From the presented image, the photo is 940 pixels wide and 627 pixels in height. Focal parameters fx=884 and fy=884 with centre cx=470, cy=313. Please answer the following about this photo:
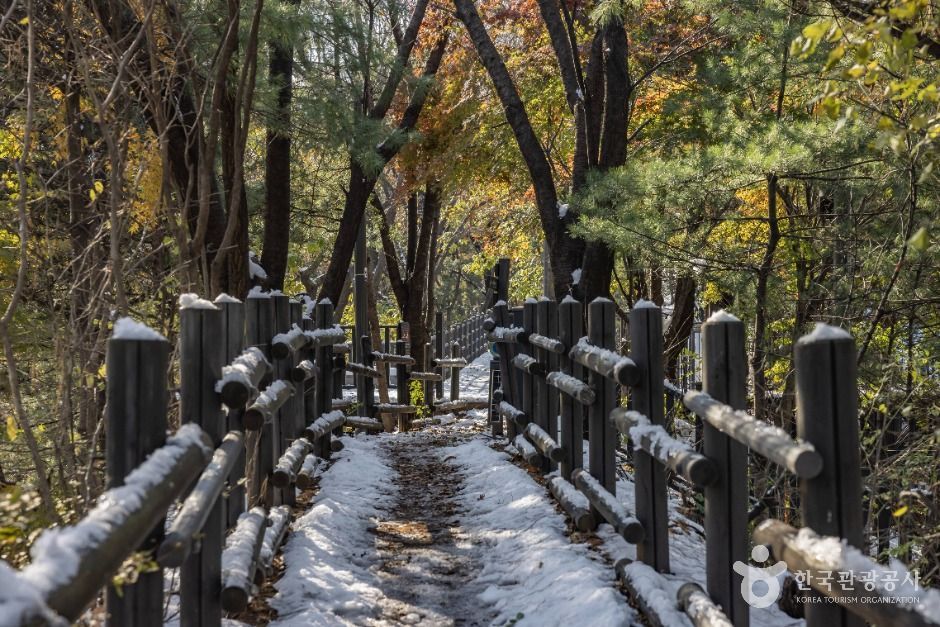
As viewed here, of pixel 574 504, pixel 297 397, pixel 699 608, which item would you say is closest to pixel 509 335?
pixel 297 397

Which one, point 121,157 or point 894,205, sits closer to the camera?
point 121,157

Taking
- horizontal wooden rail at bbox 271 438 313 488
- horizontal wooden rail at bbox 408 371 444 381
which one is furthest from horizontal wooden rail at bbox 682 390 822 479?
horizontal wooden rail at bbox 408 371 444 381

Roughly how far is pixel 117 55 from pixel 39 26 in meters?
1.59

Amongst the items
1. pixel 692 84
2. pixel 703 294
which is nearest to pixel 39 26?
pixel 703 294

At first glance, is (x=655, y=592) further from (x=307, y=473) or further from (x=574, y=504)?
(x=307, y=473)

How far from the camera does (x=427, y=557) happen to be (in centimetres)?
603

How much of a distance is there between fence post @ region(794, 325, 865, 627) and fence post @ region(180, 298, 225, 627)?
2.30 meters

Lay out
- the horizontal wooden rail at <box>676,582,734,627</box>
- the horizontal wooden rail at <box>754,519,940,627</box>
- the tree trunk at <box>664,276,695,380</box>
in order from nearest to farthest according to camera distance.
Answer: the horizontal wooden rail at <box>754,519,940,627</box> → the horizontal wooden rail at <box>676,582,734,627</box> → the tree trunk at <box>664,276,695,380</box>

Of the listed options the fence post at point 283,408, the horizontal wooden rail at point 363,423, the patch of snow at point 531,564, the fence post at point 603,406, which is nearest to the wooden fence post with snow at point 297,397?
the fence post at point 283,408

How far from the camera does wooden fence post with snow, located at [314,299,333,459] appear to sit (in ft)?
28.3

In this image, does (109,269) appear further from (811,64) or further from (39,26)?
(811,64)

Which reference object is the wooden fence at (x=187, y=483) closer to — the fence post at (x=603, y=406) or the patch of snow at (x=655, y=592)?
the patch of snow at (x=655, y=592)

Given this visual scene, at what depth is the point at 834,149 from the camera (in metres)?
5.89

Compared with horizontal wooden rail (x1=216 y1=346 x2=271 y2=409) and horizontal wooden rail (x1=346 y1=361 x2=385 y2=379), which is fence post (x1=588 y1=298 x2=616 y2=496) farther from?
horizontal wooden rail (x1=346 y1=361 x2=385 y2=379)
